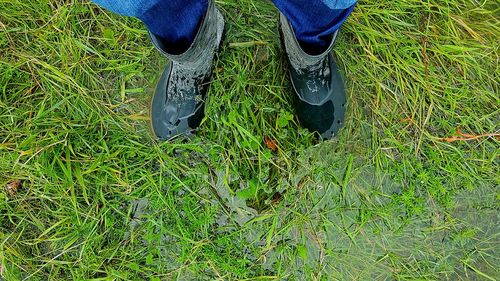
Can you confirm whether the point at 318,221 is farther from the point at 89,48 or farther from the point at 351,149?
the point at 89,48

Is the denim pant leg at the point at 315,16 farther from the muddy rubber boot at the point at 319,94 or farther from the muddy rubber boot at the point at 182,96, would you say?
the muddy rubber boot at the point at 182,96

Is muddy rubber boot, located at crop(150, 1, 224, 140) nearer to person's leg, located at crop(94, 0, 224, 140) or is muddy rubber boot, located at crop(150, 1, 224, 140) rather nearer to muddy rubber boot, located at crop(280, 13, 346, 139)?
person's leg, located at crop(94, 0, 224, 140)

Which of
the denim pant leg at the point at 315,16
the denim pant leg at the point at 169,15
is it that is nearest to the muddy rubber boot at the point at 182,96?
the denim pant leg at the point at 169,15

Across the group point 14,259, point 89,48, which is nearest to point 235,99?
point 89,48

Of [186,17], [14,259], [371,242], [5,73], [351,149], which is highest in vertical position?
[186,17]

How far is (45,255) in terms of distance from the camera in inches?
65.6

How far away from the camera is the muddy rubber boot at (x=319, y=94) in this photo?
1523 millimetres

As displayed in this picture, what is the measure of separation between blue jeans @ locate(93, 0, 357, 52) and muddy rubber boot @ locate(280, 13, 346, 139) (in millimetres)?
230

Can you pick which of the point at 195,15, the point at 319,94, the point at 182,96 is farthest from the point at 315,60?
the point at 182,96

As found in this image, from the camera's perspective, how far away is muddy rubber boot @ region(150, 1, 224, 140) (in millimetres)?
1549

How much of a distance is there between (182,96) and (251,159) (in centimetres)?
34

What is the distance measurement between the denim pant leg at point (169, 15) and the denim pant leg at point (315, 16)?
0.24 metres

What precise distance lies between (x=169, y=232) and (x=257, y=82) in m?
0.65

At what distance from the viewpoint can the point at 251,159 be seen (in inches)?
64.9
